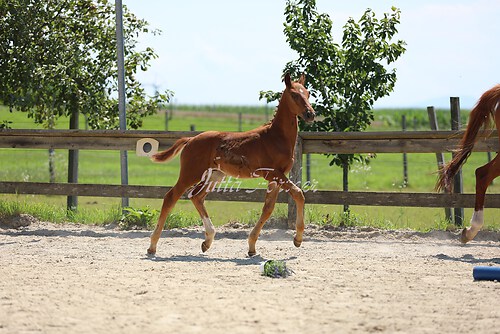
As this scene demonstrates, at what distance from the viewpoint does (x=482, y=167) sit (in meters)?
8.87

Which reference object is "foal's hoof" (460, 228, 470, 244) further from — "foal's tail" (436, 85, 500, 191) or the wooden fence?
the wooden fence

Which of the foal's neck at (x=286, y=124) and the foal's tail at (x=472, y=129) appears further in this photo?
the foal's tail at (x=472, y=129)

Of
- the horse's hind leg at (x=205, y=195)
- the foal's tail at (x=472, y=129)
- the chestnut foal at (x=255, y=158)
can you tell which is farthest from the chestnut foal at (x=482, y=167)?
the horse's hind leg at (x=205, y=195)

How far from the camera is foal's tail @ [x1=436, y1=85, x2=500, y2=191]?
8.87m

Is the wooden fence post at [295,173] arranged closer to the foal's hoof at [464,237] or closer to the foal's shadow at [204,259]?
the foal's shadow at [204,259]

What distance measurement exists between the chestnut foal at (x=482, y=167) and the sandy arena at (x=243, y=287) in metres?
0.43

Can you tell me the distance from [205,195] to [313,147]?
253cm

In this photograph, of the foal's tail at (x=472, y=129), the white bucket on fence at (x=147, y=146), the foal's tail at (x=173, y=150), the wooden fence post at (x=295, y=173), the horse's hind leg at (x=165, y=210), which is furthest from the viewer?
the white bucket on fence at (x=147, y=146)

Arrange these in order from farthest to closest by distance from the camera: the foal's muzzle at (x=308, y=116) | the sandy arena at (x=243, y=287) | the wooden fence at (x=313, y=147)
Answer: the wooden fence at (x=313, y=147), the foal's muzzle at (x=308, y=116), the sandy arena at (x=243, y=287)

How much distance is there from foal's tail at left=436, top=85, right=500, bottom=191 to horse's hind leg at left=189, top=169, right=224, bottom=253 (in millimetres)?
2788

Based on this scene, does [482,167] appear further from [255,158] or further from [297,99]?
[255,158]

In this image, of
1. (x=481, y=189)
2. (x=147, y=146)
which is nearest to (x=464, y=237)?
(x=481, y=189)

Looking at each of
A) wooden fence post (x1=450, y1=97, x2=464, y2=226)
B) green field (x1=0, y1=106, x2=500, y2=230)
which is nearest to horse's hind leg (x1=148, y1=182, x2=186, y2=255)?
green field (x1=0, y1=106, x2=500, y2=230)

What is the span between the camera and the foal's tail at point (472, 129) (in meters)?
8.87
